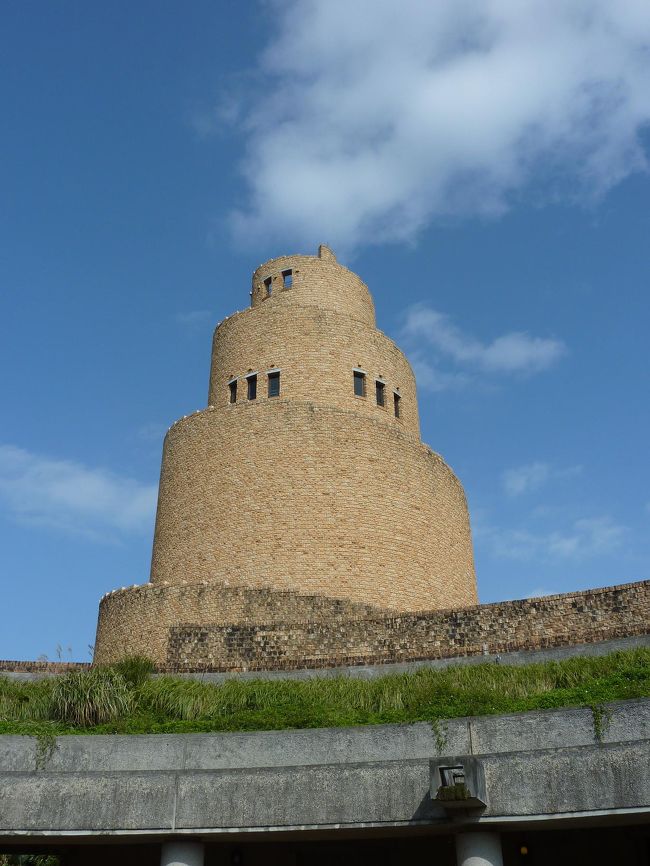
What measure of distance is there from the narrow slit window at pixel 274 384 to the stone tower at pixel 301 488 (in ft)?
0.18

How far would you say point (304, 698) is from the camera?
1517 centimetres

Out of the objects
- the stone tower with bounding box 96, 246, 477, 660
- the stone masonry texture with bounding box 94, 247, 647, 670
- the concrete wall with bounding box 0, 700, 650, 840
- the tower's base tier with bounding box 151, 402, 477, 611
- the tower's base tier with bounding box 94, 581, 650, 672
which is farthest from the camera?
the tower's base tier with bounding box 151, 402, 477, 611

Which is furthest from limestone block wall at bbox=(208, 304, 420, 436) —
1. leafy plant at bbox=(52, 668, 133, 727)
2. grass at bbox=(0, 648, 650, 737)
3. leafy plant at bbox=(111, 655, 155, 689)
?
leafy plant at bbox=(52, 668, 133, 727)

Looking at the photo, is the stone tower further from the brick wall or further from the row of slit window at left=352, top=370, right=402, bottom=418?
the brick wall

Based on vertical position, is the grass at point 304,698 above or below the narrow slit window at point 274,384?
below

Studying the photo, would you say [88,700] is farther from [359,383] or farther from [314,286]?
[314,286]

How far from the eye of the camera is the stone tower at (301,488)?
26.4 m

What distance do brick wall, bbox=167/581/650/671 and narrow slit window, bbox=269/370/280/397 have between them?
41.0 feet

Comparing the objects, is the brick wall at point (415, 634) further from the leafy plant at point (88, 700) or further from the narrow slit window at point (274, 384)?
the narrow slit window at point (274, 384)

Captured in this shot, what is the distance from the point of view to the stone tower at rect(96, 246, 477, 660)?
86.6 ft

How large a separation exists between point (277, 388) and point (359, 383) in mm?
2978

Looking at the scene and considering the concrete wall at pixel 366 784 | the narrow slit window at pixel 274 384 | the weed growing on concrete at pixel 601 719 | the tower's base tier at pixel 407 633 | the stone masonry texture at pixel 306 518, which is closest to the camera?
the concrete wall at pixel 366 784

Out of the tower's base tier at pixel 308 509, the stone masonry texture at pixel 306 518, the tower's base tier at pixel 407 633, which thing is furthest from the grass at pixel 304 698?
the tower's base tier at pixel 308 509

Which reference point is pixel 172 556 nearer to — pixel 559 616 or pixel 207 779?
pixel 559 616
